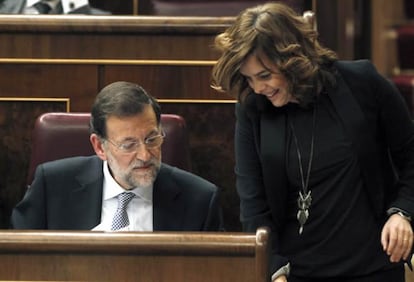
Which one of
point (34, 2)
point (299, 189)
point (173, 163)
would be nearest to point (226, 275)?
point (299, 189)

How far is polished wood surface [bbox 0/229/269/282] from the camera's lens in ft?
4.35

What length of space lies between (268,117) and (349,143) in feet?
0.42

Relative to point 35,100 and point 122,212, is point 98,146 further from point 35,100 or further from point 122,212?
point 35,100

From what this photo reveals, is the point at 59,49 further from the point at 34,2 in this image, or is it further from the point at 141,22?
the point at 34,2

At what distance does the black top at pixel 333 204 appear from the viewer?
5.03 ft

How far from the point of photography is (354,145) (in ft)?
5.01

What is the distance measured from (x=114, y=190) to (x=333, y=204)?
43cm

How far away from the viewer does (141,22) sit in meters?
2.25

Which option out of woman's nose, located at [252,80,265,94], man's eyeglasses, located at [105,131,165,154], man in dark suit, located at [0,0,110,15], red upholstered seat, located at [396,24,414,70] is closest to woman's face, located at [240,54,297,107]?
woman's nose, located at [252,80,265,94]

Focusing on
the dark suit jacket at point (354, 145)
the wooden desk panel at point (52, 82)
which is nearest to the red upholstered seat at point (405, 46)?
the wooden desk panel at point (52, 82)

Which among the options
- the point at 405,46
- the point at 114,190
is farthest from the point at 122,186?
the point at 405,46

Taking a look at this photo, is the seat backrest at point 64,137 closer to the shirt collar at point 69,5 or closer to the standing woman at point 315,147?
the standing woman at point 315,147

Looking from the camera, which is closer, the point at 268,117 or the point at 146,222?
the point at 268,117

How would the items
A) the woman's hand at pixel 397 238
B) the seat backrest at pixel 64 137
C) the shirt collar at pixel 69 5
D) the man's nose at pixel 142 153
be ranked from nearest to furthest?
1. the woman's hand at pixel 397 238
2. the man's nose at pixel 142 153
3. the seat backrest at pixel 64 137
4. the shirt collar at pixel 69 5
